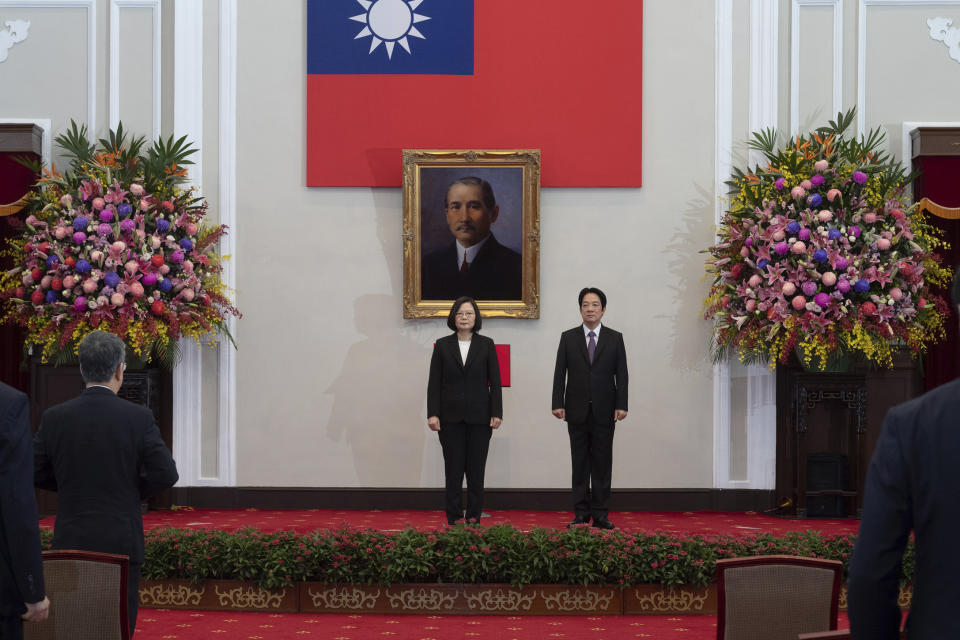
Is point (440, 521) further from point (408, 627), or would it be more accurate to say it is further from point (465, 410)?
point (408, 627)

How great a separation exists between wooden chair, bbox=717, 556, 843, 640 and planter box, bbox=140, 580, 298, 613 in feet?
8.80

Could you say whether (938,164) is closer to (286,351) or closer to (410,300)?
(410,300)

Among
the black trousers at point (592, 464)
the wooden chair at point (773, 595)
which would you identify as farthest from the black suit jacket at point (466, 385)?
the wooden chair at point (773, 595)

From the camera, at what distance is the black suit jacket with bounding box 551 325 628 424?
6.19 metres

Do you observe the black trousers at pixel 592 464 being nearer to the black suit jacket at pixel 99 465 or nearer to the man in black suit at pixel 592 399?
the man in black suit at pixel 592 399

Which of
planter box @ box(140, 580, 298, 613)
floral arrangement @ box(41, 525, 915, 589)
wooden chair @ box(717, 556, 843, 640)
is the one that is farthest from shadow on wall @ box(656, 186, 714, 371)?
wooden chair @ box(717, 556, 843, 640)

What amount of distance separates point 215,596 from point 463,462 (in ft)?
6.14

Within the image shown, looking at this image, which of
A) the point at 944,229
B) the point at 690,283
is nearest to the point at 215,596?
the point at 690,283

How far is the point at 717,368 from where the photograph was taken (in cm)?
750

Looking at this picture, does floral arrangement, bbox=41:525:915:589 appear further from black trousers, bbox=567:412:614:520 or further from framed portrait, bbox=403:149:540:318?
framed portrait, bbox=403:149:540:318

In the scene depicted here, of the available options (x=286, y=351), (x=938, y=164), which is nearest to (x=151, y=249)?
(x=286, y=351)

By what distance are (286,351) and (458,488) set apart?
2171 mm

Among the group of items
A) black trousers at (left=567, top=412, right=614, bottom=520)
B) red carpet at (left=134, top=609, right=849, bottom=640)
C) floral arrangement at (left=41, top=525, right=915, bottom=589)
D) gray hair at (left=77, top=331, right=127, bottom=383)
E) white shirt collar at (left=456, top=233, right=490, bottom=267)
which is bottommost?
red carpet at (left=134, top=609, right=849, bottom=640)

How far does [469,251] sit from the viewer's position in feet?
24.7
